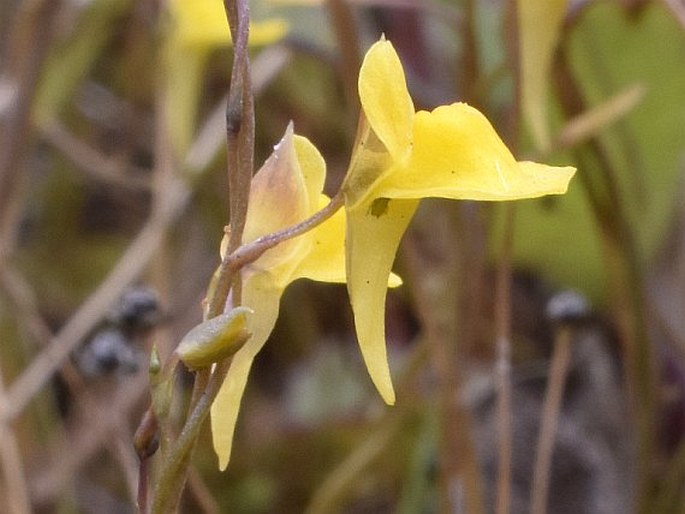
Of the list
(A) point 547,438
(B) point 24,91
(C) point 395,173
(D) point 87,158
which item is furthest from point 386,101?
(D) point 87,158

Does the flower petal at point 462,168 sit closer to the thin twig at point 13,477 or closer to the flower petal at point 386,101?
the flower petal at point 386,101

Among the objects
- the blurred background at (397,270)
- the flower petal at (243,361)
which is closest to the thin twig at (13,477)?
the blurred background at (397,270)

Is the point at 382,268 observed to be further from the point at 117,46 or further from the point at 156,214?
the point at 117,46

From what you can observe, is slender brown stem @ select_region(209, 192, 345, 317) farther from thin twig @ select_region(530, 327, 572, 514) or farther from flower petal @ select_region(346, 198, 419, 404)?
thin twig @ select_region(530, 327, 572, 514)

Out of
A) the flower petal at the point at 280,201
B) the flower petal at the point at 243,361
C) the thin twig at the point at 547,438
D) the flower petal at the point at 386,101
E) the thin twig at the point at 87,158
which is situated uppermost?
the thin twig at the point at 87,158

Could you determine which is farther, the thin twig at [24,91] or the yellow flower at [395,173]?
the thin twig at [24,91]

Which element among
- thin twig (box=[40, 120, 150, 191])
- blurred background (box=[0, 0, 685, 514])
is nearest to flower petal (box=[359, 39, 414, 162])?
blurred background (box=[0, 0, 685, 514])

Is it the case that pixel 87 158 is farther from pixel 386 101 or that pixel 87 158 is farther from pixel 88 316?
pixel 386 101
